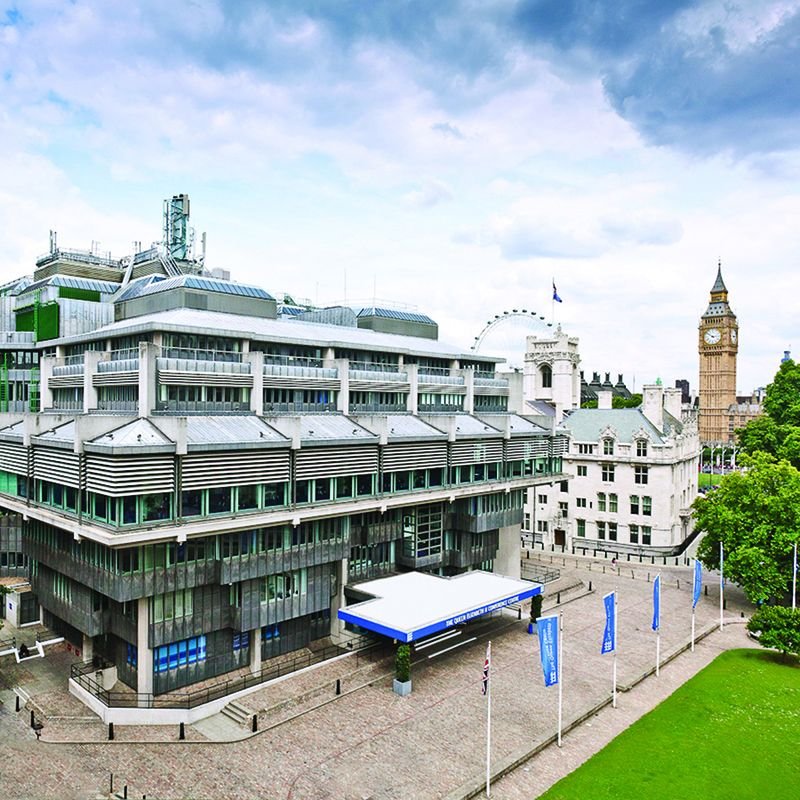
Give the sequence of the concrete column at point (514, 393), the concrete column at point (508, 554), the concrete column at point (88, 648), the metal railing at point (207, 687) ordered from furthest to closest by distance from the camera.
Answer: the concrete column at point (514, 393) → the concrete column at point (508, 554) → the concrete column at point (88, 648) → the metal railing at point (207, 687)

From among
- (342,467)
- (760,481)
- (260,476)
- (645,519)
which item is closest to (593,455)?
(645,519)

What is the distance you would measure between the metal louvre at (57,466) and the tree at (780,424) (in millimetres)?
67056

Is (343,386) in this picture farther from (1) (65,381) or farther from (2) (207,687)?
(2) (207,687)

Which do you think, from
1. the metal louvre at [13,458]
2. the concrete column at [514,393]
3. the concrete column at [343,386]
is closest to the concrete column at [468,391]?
Answer: the concrete column at [514,393]

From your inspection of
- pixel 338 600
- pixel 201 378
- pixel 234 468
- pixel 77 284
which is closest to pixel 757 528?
pixel 338 600

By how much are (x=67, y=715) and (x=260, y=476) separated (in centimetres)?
1661

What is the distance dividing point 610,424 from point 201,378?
56.9m

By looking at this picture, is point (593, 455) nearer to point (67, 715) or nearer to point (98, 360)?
point (98, 360)

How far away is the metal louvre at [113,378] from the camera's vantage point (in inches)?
1795

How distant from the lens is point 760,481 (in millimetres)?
57062

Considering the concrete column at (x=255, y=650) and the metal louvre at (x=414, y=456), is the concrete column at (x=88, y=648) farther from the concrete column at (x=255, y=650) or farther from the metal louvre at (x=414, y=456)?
the metal louvre at (x=414, y=456)

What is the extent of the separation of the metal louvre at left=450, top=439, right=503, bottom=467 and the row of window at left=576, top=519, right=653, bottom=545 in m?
31.2

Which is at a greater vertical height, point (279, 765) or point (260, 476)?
point (260, 476)

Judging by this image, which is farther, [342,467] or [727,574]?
[727,574]
